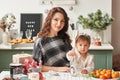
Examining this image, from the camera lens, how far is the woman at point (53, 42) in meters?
2.81

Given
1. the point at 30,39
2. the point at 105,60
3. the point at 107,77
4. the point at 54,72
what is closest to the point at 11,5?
the point at 30,39

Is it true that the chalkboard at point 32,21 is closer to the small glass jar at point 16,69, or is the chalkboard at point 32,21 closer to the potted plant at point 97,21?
the potted plant at point 97,21

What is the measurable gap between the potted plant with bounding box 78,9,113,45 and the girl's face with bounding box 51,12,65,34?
1.20 metres

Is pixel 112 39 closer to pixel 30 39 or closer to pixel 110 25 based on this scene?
pixel 110 25

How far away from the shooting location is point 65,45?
296 centimetres

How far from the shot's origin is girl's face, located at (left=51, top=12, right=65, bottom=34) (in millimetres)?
2785

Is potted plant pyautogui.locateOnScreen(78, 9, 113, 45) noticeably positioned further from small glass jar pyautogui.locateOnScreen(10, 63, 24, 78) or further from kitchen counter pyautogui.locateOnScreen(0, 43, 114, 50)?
small glass jar pyautogui.locateOnScreen(10, 63, 24, 78)

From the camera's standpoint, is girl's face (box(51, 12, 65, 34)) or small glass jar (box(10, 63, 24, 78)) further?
girl's face (box(51, 12, 65, 34))

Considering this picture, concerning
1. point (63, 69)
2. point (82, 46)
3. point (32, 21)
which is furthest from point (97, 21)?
point (63, 69)

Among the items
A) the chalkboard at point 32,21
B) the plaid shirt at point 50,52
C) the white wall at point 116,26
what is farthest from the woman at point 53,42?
the white wall at point 116,26

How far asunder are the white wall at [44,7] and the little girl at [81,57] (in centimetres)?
153

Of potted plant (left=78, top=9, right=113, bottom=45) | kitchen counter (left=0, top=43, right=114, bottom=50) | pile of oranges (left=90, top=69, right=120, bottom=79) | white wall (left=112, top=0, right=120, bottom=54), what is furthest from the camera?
white wall (left=112, top=0, right=120, bottom=54)

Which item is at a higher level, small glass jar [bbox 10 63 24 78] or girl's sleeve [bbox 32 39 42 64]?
girl's sleeve [bbox 32 39 42 64]

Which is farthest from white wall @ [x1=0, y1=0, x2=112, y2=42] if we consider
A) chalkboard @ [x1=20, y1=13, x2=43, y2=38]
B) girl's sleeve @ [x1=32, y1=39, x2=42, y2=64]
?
girl's sleeve @ [x1=32, y1=39, x2=42, y2=64]
